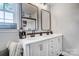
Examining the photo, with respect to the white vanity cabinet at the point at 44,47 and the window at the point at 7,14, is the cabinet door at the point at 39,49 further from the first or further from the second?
the window at the point at 7,14

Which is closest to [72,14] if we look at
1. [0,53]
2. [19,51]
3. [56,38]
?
[56,38]

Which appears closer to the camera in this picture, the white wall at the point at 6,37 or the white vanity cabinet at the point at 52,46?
the white wall at the point at 6,37

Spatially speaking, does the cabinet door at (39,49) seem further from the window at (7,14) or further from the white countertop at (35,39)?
the window at (7,14)

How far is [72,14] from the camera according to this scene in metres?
1.56

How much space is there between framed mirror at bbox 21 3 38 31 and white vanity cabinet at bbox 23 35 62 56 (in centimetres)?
22

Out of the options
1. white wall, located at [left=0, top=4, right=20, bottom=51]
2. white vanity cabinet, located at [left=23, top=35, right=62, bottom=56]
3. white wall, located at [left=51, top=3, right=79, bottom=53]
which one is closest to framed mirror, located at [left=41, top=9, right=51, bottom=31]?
white wall, located at [left=51, top=3, right=79, bottom=53]

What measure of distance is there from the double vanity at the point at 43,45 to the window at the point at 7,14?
324 mm

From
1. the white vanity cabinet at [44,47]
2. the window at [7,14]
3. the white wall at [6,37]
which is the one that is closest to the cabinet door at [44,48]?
the white vanity cabinet at [44,47]

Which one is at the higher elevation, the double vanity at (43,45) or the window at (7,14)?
the window at (7,14)

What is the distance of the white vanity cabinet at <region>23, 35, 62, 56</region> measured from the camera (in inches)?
57.5

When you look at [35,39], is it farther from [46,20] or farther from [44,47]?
[46,20]

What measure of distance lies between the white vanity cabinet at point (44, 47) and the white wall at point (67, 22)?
11cm

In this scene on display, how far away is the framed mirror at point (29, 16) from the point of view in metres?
1.49

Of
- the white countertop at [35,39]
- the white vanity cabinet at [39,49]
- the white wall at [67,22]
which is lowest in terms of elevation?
the white vanity cabinet at [39,49]
